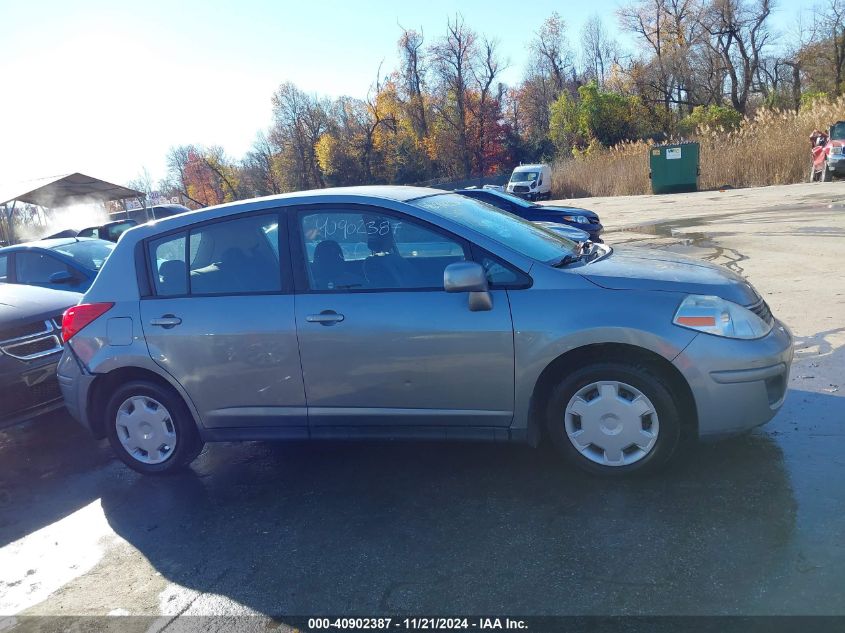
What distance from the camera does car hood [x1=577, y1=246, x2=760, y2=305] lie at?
368 centimetres

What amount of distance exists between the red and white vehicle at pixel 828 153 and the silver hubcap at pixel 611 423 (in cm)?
2278

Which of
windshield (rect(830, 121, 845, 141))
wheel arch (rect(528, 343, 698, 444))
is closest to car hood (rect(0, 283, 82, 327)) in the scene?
wheel arch (rect(528, 343, 698, 444))

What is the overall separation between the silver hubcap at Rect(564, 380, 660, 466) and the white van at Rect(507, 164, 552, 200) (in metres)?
30.9

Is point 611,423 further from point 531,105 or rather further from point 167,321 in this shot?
point 531,105

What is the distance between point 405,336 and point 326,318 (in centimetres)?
49

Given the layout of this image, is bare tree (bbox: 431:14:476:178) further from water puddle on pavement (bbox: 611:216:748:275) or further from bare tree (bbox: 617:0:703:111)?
water puddle on pavement (bbox: 611:216:748:275)

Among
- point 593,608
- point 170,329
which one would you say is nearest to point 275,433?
point 170,329

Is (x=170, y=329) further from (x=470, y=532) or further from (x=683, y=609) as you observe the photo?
(x=683, y=609)

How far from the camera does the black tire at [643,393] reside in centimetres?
360

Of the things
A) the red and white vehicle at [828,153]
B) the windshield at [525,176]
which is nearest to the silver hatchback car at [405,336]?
the red and white vehicle at [828,153]

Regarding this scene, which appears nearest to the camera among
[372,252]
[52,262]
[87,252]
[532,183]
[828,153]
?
[372,252]

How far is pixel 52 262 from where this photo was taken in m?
8.96

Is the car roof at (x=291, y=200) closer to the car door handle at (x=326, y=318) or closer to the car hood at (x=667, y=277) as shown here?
the car door handle at (x=326, y=318)

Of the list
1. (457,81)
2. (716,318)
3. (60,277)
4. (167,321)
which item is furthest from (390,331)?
(457,81)
